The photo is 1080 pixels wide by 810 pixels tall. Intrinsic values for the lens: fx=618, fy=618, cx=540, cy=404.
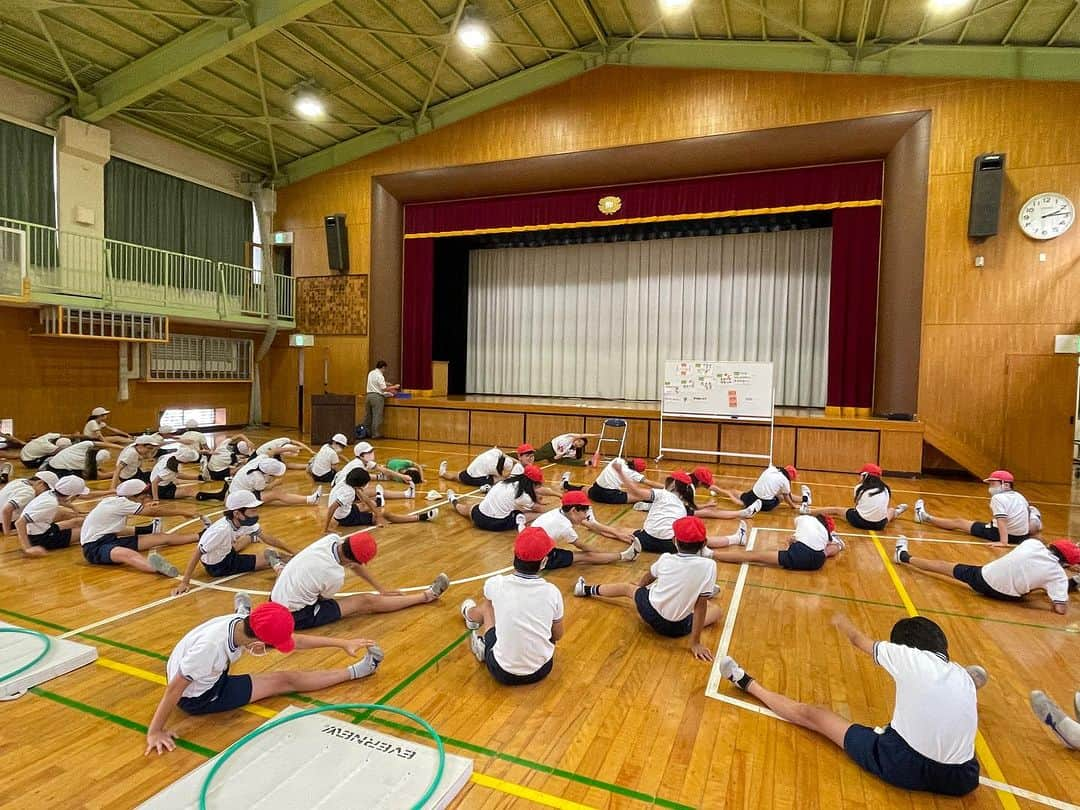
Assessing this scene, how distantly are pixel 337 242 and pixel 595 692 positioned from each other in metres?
13.3

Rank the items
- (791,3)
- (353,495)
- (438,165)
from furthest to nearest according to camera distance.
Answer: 1. (438,165)
2. (791,3)
3. (353,495)

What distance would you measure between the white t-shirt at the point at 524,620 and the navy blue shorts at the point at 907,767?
4.93 feet

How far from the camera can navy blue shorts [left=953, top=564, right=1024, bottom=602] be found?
15.6 feet

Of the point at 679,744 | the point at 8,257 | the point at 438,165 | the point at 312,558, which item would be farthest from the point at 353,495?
the point at 438,165

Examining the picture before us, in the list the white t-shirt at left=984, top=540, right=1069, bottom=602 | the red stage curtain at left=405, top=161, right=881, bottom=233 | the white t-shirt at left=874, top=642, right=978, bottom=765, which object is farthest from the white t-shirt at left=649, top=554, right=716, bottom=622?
the red stage curtain at left=405, top=161, right=881, bottom=233

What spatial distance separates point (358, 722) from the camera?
2.95 m

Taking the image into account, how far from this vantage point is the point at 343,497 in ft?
20.6

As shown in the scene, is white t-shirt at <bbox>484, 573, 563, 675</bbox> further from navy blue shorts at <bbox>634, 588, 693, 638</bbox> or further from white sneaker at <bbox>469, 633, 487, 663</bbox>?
navy blue shorts at <bbox>634, 588, 693, 638</bbox>

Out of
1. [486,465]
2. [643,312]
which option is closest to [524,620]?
[486,465]

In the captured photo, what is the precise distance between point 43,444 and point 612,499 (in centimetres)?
804

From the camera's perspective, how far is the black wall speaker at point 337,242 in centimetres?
1436

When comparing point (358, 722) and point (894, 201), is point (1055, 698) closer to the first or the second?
point (358, 722)

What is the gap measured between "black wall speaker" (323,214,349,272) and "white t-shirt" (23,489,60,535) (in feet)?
32.3

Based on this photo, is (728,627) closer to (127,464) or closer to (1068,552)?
(1068,552)
